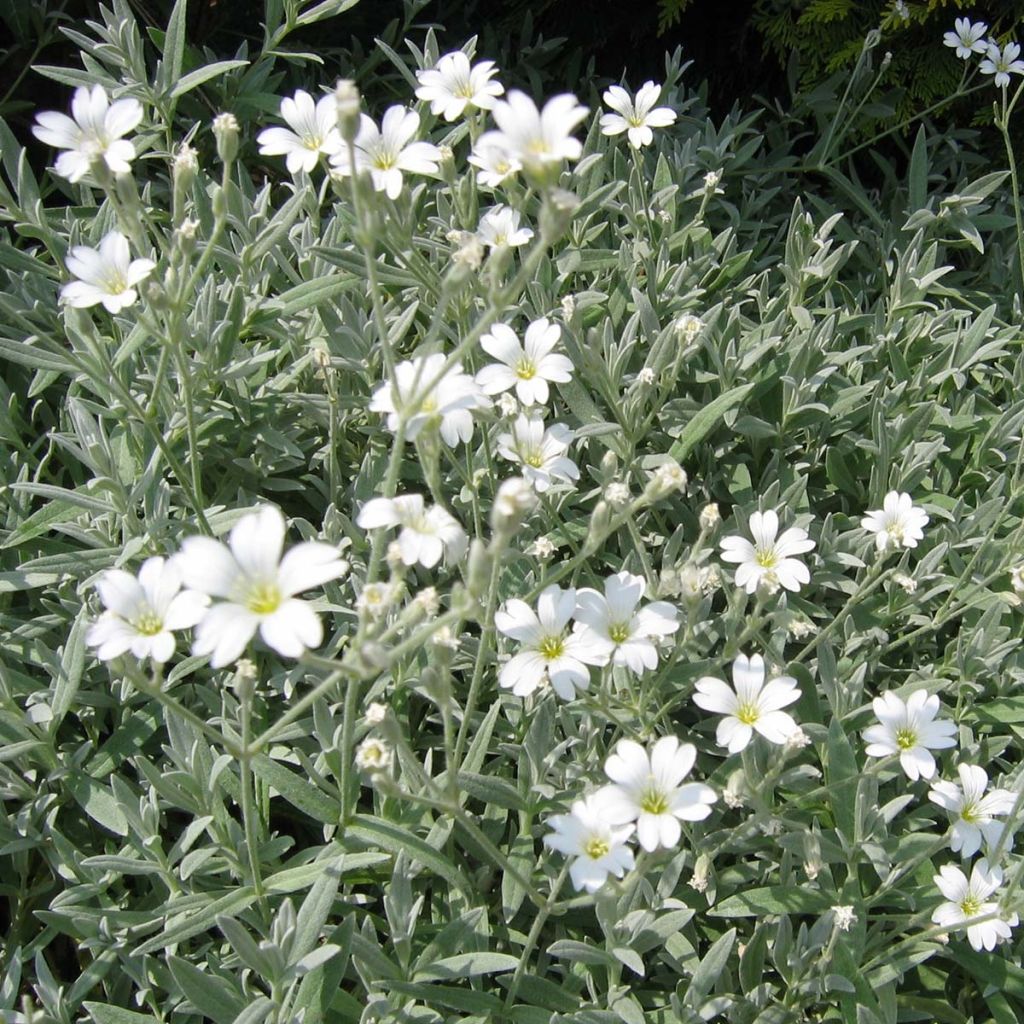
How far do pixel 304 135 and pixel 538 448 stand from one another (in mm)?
973

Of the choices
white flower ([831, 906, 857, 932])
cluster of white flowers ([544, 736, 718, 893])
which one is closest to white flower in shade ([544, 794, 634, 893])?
cluster of white flowers ([544, 736, 718, 893])

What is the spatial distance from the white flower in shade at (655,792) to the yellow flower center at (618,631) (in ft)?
0.87

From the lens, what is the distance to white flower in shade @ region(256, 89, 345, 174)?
7.98 feet

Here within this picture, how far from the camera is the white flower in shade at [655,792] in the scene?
1.66m

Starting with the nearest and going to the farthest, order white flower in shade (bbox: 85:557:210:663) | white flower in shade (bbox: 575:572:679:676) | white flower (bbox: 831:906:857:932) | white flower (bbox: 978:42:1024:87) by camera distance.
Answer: white flower in shade (bbox: 85:557:210:663), white flower in shade (bbox: 575:572:679:676), white flower (bbox: 831:906:857:932), white flower (bbox: 978:42:1024:87)

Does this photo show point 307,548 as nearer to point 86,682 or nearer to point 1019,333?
point 86,682

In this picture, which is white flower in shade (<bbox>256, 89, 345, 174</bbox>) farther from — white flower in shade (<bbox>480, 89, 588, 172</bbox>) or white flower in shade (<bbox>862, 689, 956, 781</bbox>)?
white flower in shade (<bbox>862, 689, 956, 781</bbox>)

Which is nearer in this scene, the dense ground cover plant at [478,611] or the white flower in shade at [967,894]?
the dense ground cover plant at [478,611]

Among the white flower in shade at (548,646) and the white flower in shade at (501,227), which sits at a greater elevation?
the white flower in shade at (501,227)

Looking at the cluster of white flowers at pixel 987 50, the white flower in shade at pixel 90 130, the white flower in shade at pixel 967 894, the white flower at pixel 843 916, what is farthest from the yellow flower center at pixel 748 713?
the cluster of white flowers at pixel 987 50

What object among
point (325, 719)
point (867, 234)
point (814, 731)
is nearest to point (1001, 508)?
point (814, 731)

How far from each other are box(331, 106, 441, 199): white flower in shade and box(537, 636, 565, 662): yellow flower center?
1023 millimetres

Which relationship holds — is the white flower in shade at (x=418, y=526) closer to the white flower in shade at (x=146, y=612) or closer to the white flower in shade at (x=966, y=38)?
the white flower in shade at (x=146, y=612)

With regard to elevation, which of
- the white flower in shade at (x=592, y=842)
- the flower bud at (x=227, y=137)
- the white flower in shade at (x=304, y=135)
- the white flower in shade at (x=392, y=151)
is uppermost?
the white flower in shade at (x=304, y=135)
